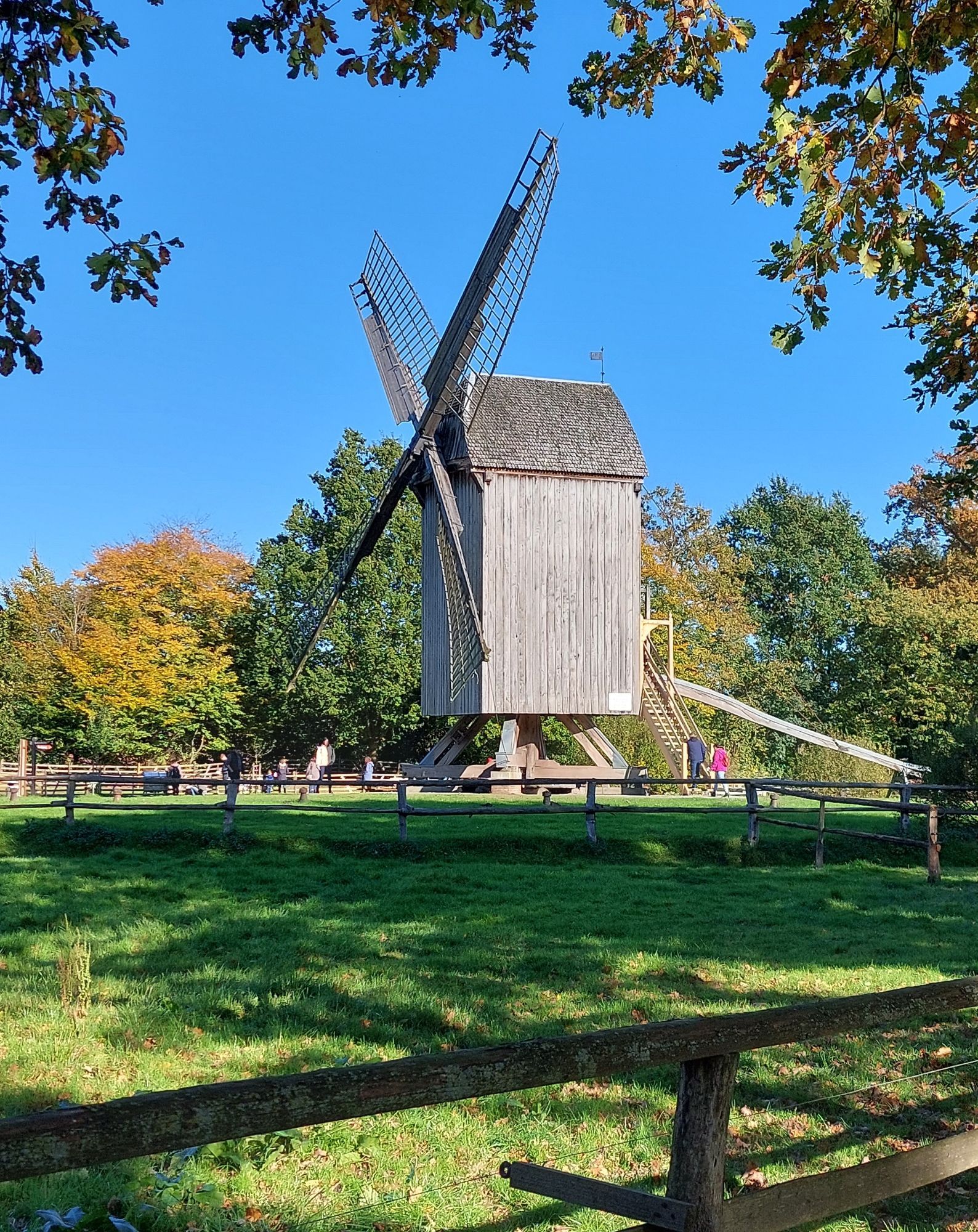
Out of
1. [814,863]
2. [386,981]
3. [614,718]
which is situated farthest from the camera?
[614,718]

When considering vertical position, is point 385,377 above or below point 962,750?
above

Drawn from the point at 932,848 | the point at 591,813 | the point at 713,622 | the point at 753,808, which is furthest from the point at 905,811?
the point at 713,622

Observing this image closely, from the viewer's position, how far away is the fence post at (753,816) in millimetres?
16719

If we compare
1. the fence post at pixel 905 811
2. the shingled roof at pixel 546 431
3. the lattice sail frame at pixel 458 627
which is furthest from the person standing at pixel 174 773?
the fence post at pixel 905 811

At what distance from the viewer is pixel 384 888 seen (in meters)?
12.7

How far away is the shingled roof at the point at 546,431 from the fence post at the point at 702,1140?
72.9 feet

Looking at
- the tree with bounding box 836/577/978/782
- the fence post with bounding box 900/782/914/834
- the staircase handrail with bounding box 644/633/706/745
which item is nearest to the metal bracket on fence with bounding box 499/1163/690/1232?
the fence post with bounding box 900/782/914/834

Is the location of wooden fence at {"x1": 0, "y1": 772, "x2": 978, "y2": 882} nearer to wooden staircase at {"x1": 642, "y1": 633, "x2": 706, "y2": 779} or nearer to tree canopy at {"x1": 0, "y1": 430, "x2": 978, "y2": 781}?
wooden staircase at {"x1": 642, "y1": 633, "x2": 706, "y2": 779}

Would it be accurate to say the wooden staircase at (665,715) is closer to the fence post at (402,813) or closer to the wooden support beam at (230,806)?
the fence post at (402,813)

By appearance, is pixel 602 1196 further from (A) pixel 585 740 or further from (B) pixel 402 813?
(A) pixel 585 740

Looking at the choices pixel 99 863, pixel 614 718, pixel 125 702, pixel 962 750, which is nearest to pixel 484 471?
pixel 962 750

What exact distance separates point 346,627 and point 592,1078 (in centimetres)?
4440

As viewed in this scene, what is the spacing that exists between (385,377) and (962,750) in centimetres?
1774

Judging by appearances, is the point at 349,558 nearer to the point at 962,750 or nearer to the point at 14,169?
the point at 962,750
